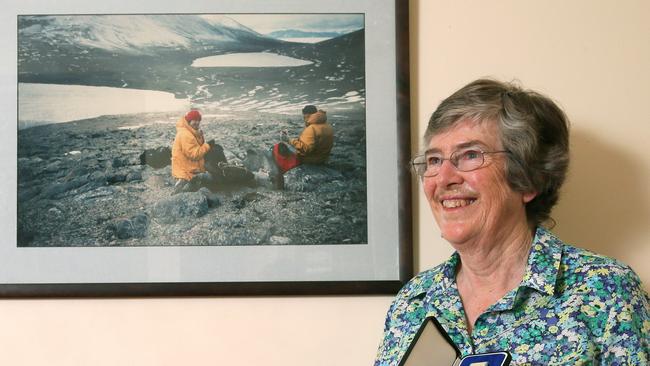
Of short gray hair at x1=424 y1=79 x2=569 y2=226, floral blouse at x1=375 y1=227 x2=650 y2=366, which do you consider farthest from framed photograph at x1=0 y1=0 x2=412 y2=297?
floral blouse at x1=375 y1=227 x2=650 y2=366

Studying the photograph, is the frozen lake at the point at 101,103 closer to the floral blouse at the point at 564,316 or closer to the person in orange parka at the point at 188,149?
the person in orange parka at the point at 188,149

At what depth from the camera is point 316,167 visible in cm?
168

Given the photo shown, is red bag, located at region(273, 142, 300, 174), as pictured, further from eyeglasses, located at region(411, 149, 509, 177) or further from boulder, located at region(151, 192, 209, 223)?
eyeglasses, located at region(411, 149, 509, 177)

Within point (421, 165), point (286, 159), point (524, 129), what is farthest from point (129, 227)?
point (524, 129)

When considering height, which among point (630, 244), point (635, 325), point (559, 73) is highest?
point (559, 73)

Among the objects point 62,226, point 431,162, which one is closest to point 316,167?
point 431,162

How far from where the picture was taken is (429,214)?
1.70 metres

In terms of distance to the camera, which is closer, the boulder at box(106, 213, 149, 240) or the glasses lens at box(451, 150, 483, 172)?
the glasses lens at box(451, 150, 483, 172)

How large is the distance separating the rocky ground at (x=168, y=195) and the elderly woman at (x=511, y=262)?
0.79ft

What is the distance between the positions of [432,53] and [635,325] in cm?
78

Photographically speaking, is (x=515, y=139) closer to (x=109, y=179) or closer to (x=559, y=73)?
(x=559, y=73)

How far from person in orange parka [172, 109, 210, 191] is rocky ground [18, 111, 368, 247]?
2cm

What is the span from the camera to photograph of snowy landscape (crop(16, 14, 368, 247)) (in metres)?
1.67

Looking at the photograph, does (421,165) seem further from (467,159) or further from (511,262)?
(511,262)
